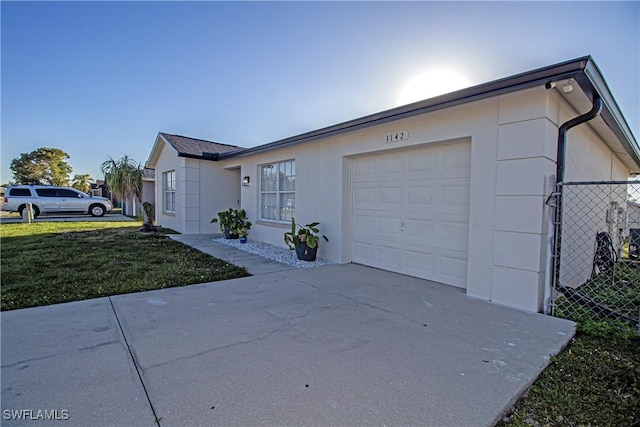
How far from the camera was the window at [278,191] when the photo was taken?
8.28 m

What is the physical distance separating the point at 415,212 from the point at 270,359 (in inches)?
149

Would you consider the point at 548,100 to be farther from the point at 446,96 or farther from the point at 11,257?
the point at 11,257

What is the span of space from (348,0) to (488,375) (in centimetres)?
690

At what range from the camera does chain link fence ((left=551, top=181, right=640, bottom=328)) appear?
12.9 feet

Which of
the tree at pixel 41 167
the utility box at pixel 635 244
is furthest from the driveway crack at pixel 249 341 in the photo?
the tree at pixel 41 167

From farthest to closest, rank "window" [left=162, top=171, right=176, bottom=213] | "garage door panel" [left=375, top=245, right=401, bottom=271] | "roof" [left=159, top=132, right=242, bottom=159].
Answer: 1. "window" [left=162, top=171, right=176, bottom=213]
2. "roof" [left=159, top=132, right=242, bottom=159]
3. "garage door panel" [left=375, top=245, right=401, bottom=271]

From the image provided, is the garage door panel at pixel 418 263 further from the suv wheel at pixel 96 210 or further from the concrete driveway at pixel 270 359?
the suv wheel at pixel 96 210

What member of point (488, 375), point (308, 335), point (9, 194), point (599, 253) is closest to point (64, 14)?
point (308, 335)

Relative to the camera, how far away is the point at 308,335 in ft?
10.1

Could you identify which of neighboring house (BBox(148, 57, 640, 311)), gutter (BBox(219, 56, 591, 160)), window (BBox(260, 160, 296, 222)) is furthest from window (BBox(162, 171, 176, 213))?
gutter (BBox(219, 56, 591, 160))

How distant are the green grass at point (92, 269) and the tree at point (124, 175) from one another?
3.82 meters

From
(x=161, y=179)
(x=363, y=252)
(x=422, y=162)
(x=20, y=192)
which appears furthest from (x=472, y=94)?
(x=20, y=192)

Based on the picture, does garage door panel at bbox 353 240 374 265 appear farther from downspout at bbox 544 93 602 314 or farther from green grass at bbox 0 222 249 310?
downspout at bbox 544 93 602 314

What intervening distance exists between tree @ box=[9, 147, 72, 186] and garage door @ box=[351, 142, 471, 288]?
47.1 metres
